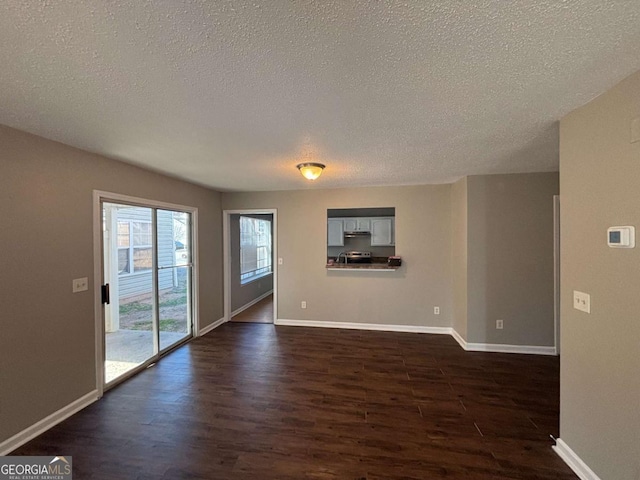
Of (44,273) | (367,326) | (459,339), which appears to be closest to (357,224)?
(367,326)

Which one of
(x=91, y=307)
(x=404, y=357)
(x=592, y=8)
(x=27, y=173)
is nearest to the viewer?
(x=592, y=8)

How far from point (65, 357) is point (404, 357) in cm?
351

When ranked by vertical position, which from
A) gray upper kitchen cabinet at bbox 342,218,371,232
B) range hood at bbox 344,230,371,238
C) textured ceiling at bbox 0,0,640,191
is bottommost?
range hood at bbox 344,230,371,238

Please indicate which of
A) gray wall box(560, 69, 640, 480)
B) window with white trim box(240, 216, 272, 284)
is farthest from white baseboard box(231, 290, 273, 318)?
gray wall box(560, 69, 640, 480)

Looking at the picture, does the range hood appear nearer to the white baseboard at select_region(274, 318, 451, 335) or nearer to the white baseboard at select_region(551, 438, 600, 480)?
the white baseboard at select_region(274, 318, 451, 335)

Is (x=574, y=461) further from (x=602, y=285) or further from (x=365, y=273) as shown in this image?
(x=365, y=273)

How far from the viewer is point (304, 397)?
2570 mm

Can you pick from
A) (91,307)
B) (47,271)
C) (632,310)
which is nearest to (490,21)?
(632,310)

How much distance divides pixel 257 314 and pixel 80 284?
334cm

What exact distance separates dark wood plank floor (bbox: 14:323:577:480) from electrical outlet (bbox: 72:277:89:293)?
3.55 ft

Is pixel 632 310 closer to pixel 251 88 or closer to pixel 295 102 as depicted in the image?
pixel 295 102

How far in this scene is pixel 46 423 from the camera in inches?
84.7

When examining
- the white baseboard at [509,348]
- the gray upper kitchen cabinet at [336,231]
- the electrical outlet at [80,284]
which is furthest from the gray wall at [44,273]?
the white baseboard at [509,348]

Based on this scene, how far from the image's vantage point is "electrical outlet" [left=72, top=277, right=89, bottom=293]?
2.41 metres
